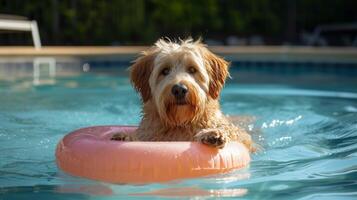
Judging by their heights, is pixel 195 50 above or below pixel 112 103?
above

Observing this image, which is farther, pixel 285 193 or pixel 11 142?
pixel 11 142

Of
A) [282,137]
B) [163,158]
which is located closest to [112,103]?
[282,137]

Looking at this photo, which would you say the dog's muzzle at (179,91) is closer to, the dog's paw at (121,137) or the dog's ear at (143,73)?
the dog's ear at (143,73)

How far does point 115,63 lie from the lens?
1420 cm

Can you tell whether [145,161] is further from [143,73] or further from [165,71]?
[143,73]

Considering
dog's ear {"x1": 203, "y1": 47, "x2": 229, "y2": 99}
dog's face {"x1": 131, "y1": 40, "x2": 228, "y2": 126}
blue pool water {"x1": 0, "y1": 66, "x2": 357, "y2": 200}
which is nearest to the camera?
blue pool water {"x1": 0, "y1": 66, "x2": 357, "y2": 200}

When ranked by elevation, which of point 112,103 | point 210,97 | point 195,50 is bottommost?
point 112,103

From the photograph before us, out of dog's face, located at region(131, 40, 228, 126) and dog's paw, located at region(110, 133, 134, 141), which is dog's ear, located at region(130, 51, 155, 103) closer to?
dog's face, located at region(131, 40, 228, 126)

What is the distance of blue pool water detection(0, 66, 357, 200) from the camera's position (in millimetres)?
→ 4332

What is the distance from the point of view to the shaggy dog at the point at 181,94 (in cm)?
462

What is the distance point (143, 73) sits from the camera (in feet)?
16.8

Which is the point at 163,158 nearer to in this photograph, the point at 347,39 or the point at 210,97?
the point at 210,97

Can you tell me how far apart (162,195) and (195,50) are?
128 centimetres

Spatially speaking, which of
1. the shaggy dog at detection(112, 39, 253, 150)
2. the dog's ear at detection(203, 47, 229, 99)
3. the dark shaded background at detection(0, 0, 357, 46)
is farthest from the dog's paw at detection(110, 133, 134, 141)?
the dark shaded background at detection(0, 0, 357, 46)
